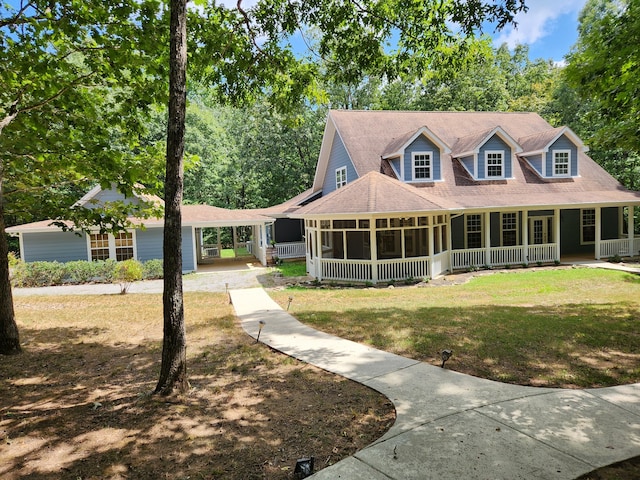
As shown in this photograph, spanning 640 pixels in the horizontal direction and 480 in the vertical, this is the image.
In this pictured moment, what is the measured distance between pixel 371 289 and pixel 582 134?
78.4 feet

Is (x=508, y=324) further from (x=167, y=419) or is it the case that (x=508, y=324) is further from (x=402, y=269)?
(x=402, y=269)

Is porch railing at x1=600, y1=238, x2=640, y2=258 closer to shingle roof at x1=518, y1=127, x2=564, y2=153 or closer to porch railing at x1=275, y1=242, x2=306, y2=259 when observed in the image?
shingle roof at x1=518, y1=127, x2=564, y2=153

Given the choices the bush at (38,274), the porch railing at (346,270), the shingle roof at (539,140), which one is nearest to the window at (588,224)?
the shingle roof at (539,140)

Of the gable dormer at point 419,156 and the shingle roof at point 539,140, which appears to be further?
the shingle roof at point 539,140

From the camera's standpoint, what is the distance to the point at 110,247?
68.5ft

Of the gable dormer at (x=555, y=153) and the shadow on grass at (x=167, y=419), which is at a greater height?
the gable dormer at (x=555, y=153)

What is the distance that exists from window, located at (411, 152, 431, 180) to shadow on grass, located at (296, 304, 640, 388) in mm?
10540

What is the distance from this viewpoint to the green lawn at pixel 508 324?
6414mm

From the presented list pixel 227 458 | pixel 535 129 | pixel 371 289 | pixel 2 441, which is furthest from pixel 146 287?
pixel 535 129

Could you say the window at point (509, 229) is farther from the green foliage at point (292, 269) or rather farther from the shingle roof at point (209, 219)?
the shingle roof at point (209, 219)

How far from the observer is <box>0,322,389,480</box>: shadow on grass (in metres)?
3.96

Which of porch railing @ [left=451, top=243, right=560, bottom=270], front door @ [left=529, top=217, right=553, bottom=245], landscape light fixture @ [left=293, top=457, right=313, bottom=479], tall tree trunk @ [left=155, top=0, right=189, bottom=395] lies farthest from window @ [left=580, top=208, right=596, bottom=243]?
landscape light fixture @ [left=293, top=457, right=313, bottom=479]

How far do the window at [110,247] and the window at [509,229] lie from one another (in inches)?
741

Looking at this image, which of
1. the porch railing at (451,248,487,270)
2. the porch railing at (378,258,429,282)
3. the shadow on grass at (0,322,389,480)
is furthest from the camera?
the porch railing at (451,248,487,270)
